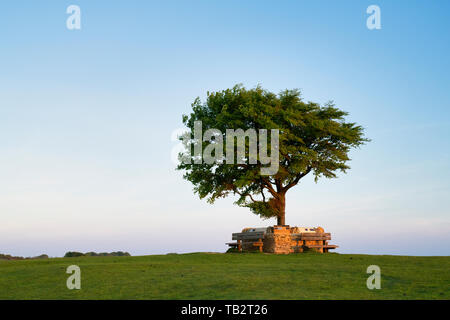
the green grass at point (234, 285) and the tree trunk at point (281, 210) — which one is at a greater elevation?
the tree trunk at point (281, 210)

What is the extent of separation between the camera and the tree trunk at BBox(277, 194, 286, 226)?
39.2 m

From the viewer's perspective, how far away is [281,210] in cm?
3959

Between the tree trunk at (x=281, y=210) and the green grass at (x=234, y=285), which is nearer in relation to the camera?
the green grass at (x=234, y=285)

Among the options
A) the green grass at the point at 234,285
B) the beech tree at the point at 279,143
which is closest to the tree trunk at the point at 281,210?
the beech tree at the point at 279,143

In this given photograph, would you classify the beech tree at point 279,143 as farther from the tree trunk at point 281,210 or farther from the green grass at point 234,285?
the green grass at point 234,285

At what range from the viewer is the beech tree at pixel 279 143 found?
123 feet

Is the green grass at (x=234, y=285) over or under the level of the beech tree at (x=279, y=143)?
under

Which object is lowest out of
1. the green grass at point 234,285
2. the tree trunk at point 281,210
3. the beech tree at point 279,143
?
the green grass at point 234,285

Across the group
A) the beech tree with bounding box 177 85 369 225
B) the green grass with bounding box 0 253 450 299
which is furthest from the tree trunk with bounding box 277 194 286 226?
the green grass with bounding box 0 253 450 299

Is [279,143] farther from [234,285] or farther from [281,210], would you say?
[234,285]

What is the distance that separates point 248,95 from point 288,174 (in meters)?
8.37

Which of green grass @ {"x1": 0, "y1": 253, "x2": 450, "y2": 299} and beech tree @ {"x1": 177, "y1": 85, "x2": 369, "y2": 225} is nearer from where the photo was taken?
green grass @ {"x1": 0, "y1": 253, "x2": 450, "y2": 299}

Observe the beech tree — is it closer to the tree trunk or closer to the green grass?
the tree trunk

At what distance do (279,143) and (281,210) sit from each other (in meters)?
6.86
